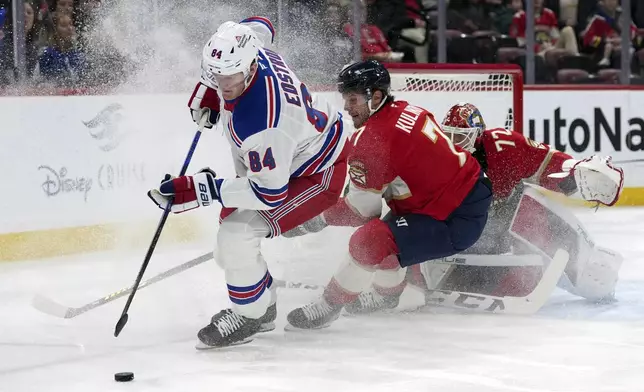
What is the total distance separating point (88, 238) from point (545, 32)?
393 centimetres

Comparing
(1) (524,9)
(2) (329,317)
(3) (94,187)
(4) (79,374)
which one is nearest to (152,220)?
(3) (94,187)

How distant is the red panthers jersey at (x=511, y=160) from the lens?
12.9ft

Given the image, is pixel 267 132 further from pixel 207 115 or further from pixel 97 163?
pixel 97 163

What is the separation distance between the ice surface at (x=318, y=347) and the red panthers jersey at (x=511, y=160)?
478 mm

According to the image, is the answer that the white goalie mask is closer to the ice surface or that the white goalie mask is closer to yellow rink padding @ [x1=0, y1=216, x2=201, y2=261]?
the ice surface

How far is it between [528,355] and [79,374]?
4.22 ft

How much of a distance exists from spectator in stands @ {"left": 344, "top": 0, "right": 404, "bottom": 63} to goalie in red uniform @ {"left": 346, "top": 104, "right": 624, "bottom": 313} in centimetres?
279

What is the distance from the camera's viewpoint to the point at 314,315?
3547 mm

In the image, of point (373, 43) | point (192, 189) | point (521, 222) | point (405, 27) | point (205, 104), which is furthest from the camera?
point (405, 27)

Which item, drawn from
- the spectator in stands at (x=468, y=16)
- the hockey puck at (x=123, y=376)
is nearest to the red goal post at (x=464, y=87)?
the spectator in stands at (x=468, y=16)

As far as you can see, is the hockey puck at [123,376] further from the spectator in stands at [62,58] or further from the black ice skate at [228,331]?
the spectator in stands at [62,58]

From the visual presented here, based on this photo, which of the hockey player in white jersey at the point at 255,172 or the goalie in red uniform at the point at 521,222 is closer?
the hockey player in white jersey at the point at 255,172

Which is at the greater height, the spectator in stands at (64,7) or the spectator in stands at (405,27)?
the spectator in stands at (64,7)

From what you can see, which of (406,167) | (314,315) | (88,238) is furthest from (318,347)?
(88,238)
